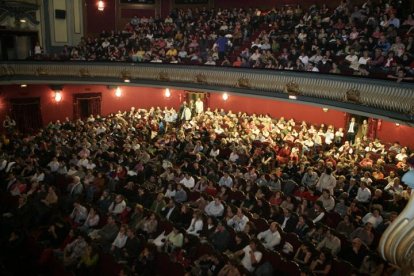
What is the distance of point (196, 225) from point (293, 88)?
5.93 metres

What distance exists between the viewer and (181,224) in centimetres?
867

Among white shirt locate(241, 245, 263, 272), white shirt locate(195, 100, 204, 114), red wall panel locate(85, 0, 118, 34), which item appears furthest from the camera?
white shirt locate(195, 100, 204, 114)

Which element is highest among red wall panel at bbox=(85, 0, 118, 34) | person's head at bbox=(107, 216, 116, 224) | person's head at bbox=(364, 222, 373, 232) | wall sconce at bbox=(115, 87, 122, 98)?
red wall panel at bbox=(85, 0, 118, 34)

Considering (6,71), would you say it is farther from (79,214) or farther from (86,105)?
(79,214)

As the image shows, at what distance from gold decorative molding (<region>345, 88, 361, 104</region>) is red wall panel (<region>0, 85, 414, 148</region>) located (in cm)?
492

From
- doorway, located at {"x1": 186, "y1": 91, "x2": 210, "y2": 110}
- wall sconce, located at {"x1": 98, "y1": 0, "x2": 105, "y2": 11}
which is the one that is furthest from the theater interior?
wall sconce, located at {"x1": 98, "y1": 0, "x2": 105, "y2": 11}

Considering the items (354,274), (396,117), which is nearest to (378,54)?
(396,117)

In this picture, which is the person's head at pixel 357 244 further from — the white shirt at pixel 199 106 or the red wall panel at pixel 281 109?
the white shirt at pixel 199 106

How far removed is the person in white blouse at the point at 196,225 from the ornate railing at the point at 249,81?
4.87 metres

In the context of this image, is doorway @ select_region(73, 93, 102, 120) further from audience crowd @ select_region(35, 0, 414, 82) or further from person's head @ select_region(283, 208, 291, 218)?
person's head @ select_region(283, 208, 291, 218)

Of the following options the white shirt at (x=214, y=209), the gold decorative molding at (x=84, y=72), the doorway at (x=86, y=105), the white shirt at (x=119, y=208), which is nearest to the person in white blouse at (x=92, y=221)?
the white shirt at (x=119, y=208)

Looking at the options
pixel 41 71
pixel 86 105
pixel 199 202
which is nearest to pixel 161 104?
pixel 86 105

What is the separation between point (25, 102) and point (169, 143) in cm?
806

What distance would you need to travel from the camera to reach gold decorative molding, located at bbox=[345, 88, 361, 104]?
10276 millimetres
